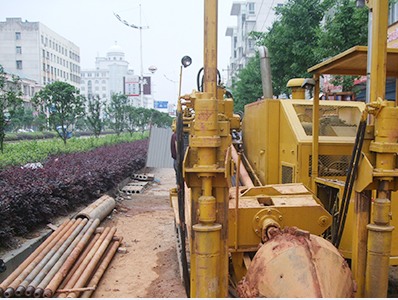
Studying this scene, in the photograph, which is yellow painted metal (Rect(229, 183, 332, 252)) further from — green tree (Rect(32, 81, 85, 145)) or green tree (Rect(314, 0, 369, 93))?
green tree (Rect(32, 81, 85, 145))

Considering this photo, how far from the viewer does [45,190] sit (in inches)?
239

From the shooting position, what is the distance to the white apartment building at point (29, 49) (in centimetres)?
5441

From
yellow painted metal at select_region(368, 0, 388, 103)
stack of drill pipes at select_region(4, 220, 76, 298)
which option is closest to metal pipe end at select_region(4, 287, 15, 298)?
stack of drill pipes at select_region(4, 220, 76, 298)

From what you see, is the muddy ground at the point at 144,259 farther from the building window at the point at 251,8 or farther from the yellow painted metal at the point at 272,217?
the building window at the point at 251,8

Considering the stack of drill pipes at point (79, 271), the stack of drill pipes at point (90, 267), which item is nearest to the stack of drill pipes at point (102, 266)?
the stack of drill pipes at point (90, 267)

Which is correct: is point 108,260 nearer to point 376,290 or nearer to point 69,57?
point 376,290

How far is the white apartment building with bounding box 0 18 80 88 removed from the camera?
5441cm

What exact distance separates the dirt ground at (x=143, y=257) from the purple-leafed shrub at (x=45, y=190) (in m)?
0.85

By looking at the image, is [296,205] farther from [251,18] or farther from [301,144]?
[251,18]

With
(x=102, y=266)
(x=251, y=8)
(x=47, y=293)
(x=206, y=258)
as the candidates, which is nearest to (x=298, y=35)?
(x=102, y=266)

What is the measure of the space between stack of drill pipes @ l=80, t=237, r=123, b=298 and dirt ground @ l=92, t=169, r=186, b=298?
0.10 meters

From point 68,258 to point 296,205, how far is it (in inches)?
124

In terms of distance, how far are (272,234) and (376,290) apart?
0.93 metres

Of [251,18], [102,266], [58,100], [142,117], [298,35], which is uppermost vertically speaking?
[251,18]
